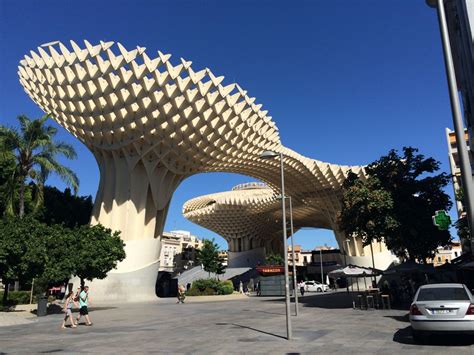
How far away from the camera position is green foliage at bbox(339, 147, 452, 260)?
75.4ft

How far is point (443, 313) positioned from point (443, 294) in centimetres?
92

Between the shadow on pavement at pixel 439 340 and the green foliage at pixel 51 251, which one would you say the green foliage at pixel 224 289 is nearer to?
the green foliage at pixel 51 251

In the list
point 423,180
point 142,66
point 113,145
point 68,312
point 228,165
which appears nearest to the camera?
point 68,312

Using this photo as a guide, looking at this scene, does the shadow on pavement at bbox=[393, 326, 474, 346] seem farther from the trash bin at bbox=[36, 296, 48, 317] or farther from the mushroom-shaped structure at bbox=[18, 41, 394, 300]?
the mushroom-shaped structure at bbox=[18, 41, 394, 300]

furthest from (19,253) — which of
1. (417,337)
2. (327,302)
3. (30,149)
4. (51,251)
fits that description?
(327,302)

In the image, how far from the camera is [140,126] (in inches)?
1385

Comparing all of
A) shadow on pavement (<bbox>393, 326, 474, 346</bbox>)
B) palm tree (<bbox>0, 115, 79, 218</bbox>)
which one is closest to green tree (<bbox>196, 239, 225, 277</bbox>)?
palm tree (<bbox>0, 115, 79, 218</bbox>)

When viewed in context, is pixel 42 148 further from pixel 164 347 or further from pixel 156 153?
pixel 164 347

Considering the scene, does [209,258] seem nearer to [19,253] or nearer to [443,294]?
[19,253]

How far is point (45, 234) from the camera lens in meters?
25.7

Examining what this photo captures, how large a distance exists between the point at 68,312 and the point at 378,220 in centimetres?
1631

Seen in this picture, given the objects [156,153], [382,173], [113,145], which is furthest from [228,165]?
[382,173]

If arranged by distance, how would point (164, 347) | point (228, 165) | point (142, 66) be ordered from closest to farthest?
point (164, 347) < point (142, 66) < point (228, 165)

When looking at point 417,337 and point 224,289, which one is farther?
point 224,289
